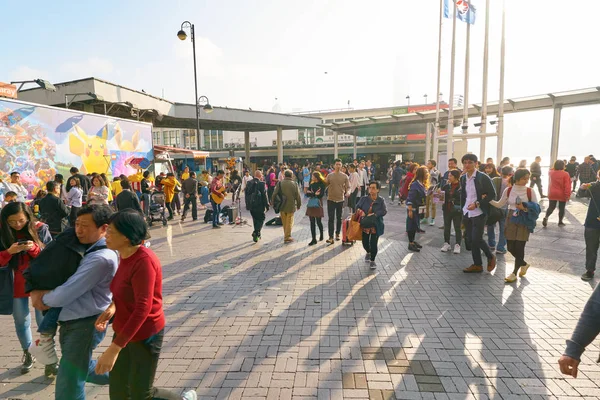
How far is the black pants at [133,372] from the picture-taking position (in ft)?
7.28

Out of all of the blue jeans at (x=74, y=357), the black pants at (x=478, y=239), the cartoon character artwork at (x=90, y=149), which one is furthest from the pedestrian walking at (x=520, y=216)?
the cartoon character artwork at (x=90, y=149)

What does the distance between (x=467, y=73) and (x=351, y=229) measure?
10919mm

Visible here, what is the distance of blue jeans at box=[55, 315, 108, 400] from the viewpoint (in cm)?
233

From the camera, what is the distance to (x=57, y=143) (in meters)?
9.53

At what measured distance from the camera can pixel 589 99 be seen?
15164mm

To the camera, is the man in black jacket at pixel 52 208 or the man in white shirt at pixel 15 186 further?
the man in white shirt at pixel 15 186

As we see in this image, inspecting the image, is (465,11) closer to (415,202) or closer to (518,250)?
(415,202)

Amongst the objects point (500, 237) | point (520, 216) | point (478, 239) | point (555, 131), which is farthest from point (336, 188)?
point (555, 131)

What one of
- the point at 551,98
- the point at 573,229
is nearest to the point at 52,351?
the point at 573,229

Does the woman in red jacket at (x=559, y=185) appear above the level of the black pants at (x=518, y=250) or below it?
above

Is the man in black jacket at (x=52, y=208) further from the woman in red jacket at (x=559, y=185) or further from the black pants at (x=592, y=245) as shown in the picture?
the woman in red jacket at (x=559, y=185)

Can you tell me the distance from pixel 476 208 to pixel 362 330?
3360 mm

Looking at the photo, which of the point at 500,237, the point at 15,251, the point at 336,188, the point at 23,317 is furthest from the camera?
the point at 336,188

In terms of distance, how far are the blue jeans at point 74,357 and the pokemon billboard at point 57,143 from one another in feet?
25.3
